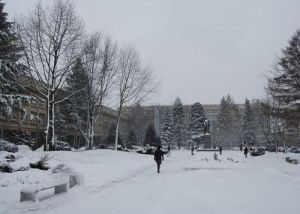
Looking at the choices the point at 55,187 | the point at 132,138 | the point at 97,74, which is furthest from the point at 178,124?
the point at 55,187

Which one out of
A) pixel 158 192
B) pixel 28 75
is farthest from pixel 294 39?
pixel 158 192

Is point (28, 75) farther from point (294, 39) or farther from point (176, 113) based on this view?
point (176, 113)

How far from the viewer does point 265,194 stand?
13.1m

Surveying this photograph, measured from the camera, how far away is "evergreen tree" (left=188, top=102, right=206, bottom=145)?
284 ft

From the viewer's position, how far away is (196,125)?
286 feet

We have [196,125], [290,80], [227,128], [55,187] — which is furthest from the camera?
[227,128]

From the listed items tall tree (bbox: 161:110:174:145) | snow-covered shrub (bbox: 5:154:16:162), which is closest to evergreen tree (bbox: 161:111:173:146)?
tall tree (bbox: 161:110:174:145)

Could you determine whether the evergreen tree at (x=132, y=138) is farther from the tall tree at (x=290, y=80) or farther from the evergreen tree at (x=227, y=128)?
the tall tree at (x=290, y=80)

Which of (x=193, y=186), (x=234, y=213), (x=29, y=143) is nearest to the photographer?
(x=234, y=213)

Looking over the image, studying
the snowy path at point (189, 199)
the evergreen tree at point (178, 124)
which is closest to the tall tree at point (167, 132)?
the evergreen tree at point (178, 124)

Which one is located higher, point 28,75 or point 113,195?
point 28,75

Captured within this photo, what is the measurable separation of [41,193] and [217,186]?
6.89 metres

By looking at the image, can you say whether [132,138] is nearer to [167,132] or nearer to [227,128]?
[167,132]

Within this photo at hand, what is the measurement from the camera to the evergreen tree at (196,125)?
86.7 m
